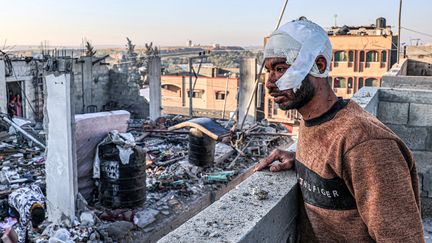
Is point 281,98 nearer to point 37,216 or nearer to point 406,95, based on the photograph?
point 406,95

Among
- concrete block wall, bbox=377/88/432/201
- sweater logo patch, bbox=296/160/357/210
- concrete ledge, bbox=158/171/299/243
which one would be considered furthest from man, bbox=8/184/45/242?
sweater logo patch, bbox=296/160/357/210

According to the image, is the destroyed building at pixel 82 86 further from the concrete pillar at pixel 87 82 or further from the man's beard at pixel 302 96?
the man's beard at pixel 302 96

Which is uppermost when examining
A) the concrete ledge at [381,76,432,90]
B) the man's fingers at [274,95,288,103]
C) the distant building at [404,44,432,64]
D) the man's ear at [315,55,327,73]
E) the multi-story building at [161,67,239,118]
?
the distant building at [404,44,432,64]

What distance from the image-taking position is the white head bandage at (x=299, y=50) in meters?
1.89

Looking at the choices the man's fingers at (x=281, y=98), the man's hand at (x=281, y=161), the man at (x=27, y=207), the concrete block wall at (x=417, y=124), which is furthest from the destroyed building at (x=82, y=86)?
the man's fingers at (x=281, y=98)

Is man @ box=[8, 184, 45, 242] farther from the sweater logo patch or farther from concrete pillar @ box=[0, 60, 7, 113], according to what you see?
concrete pillar @ box=[0, 60, 7, 113]

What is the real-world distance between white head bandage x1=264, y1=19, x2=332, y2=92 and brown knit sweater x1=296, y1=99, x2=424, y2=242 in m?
0.21

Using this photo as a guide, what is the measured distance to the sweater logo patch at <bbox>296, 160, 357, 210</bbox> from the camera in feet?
6.07

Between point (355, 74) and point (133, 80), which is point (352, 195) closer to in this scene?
point (133, 80)

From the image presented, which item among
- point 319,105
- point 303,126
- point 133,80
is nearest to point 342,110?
point 319,105

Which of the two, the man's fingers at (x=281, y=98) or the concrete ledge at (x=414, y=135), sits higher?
the man's fingers at (x=281, y=98)

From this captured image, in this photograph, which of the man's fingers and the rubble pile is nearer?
the man's fingers

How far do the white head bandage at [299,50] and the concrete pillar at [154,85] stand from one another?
56.2 feet

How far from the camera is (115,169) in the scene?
7.68 metres
